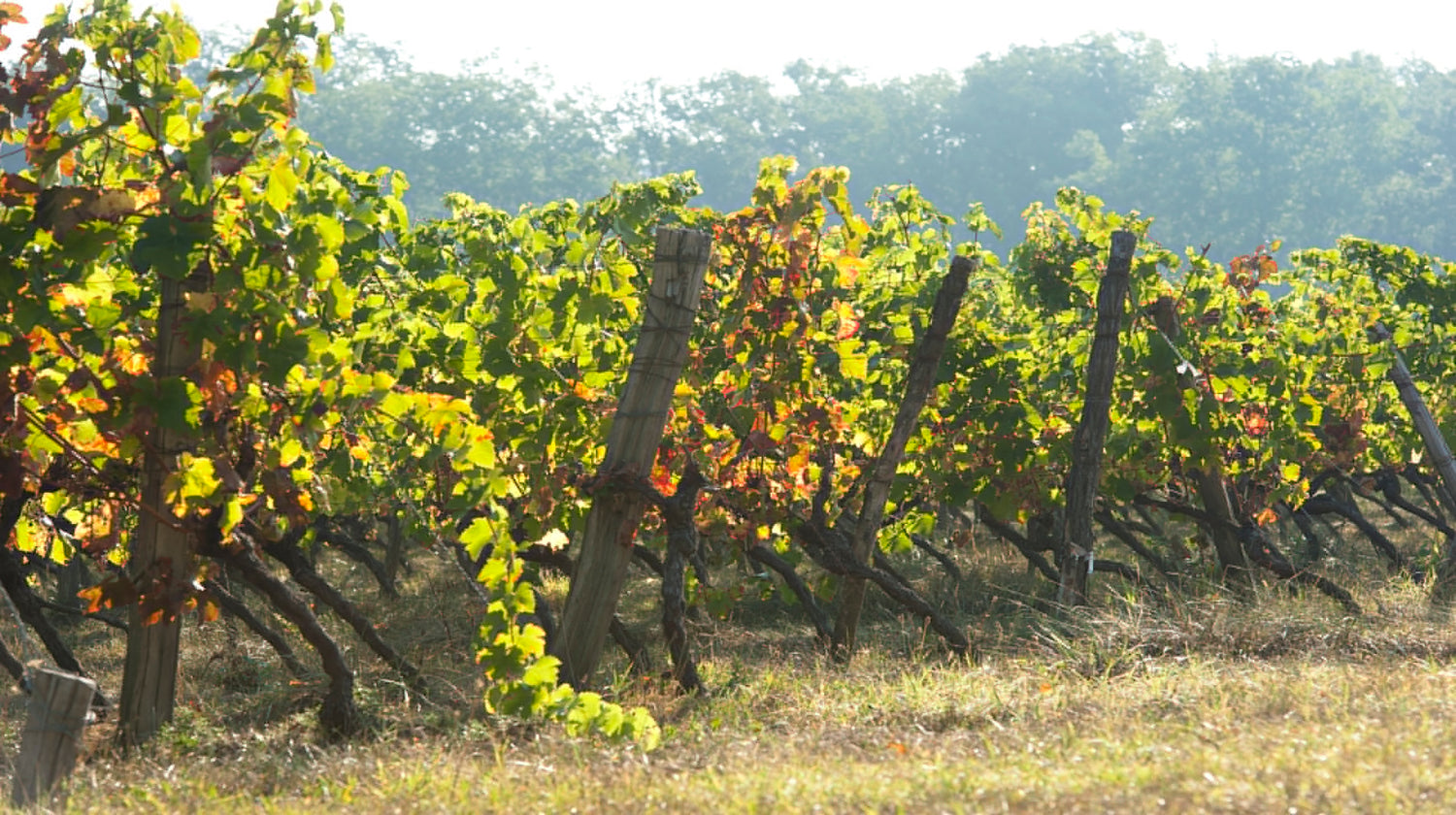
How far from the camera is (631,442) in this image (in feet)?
18.2

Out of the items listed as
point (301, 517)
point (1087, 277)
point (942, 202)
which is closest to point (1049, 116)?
point (942, 202)

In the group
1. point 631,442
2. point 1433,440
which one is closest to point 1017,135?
point 1433,440

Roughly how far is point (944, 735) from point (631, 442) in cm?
160

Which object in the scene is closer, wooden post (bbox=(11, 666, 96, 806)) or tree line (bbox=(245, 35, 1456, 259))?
wooden post (bbox=(11, 666, 96, 806))

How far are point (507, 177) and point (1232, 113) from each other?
3537cm

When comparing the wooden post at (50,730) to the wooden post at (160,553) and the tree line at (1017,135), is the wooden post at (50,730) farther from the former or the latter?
the tree line at (1017,135)

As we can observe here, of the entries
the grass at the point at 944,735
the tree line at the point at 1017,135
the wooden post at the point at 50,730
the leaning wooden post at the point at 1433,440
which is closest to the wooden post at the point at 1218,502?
the leaning wooden post at the point at 1433,440

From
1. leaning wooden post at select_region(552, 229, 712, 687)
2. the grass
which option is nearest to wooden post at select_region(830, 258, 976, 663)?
the grass

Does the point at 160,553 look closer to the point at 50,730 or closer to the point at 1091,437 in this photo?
the point at 50,730

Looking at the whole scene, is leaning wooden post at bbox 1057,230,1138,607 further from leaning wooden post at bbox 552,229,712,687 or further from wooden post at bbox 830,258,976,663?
leaning wooden post at bbox 552,229,712,687

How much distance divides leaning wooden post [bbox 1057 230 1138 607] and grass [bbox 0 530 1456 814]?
0.94ft

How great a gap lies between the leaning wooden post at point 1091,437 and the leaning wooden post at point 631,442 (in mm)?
2531

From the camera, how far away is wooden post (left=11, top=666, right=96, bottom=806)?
4312 mm

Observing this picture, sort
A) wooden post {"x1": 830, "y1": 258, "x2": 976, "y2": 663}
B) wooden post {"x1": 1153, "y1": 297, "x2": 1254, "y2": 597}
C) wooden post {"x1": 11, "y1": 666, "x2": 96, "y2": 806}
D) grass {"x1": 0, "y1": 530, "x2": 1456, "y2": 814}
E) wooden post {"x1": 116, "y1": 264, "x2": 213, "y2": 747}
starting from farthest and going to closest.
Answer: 1. wooden post {"x1": 1153, "y1": 297, "x2": 1254, "y2": 597}
2. wooden post {"x1": 830, "y1": 258, "x2": 976, "y2": 663}
3. wooden post {"x1": 116, "y1": 264, "x2": 213, "y2": 747}
4. wooden post {"x1": 11, "y1": 666, "x2": 96, "y2": 806}
5. grass {"x1": 0, "y1": 530, "x2": 1456, "y2": 814}
